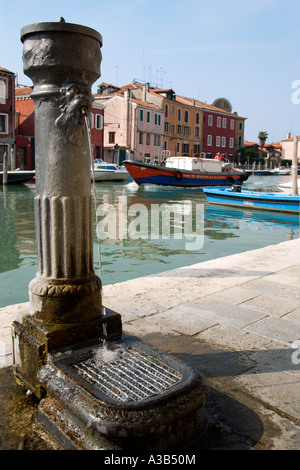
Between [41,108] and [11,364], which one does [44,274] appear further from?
[41,108]

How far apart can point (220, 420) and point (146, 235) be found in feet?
28.4

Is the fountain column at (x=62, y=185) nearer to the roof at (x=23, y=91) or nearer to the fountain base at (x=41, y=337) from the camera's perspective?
the fountain base at (x=41, y=337)

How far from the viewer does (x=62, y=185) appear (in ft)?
7.04

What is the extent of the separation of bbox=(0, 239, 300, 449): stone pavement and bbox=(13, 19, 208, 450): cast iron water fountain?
0.95 feet

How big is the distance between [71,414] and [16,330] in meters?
0.72

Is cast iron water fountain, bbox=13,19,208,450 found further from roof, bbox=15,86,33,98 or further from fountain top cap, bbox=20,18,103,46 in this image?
roof, bbox=15,86,33,98

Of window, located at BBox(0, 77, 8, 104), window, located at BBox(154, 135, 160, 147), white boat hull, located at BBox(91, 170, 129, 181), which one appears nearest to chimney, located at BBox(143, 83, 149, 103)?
window, located at BBox(154, 135, 160, 147)

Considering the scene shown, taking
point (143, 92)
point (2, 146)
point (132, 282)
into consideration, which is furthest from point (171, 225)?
point (143, 92)

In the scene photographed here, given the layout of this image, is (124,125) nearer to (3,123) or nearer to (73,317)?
(3,123)

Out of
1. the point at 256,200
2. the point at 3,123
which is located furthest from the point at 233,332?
the point at 3,123

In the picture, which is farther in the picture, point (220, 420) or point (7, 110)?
point (7, 110)

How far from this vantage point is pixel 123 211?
15680 mm

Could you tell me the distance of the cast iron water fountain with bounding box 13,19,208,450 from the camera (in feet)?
5.91

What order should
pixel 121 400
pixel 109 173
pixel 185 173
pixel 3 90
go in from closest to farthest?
pixel 121 400
pixel 185 173
pixel 3 90
pixel 109 173
